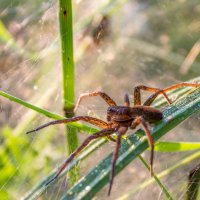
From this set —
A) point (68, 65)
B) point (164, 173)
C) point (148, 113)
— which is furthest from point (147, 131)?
point (68, 65)

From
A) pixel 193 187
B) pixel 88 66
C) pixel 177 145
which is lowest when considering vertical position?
pixel 193 187

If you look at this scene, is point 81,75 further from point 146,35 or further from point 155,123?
point 155,123

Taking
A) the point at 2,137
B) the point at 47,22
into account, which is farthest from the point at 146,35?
the point at 2,137

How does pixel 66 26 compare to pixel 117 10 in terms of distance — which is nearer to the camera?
pixel 66 26

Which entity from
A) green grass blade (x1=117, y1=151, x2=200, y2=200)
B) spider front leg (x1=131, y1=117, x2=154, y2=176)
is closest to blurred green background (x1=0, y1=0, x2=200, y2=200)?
green grass blade (x1=117, y1=151, x2=200, y2=200)

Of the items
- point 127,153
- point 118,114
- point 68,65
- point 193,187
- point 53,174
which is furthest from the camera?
point 68,65

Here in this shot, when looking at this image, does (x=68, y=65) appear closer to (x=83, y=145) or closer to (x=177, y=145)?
(x=83, y=145)

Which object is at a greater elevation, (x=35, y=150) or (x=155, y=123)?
(x=35, y=150)
